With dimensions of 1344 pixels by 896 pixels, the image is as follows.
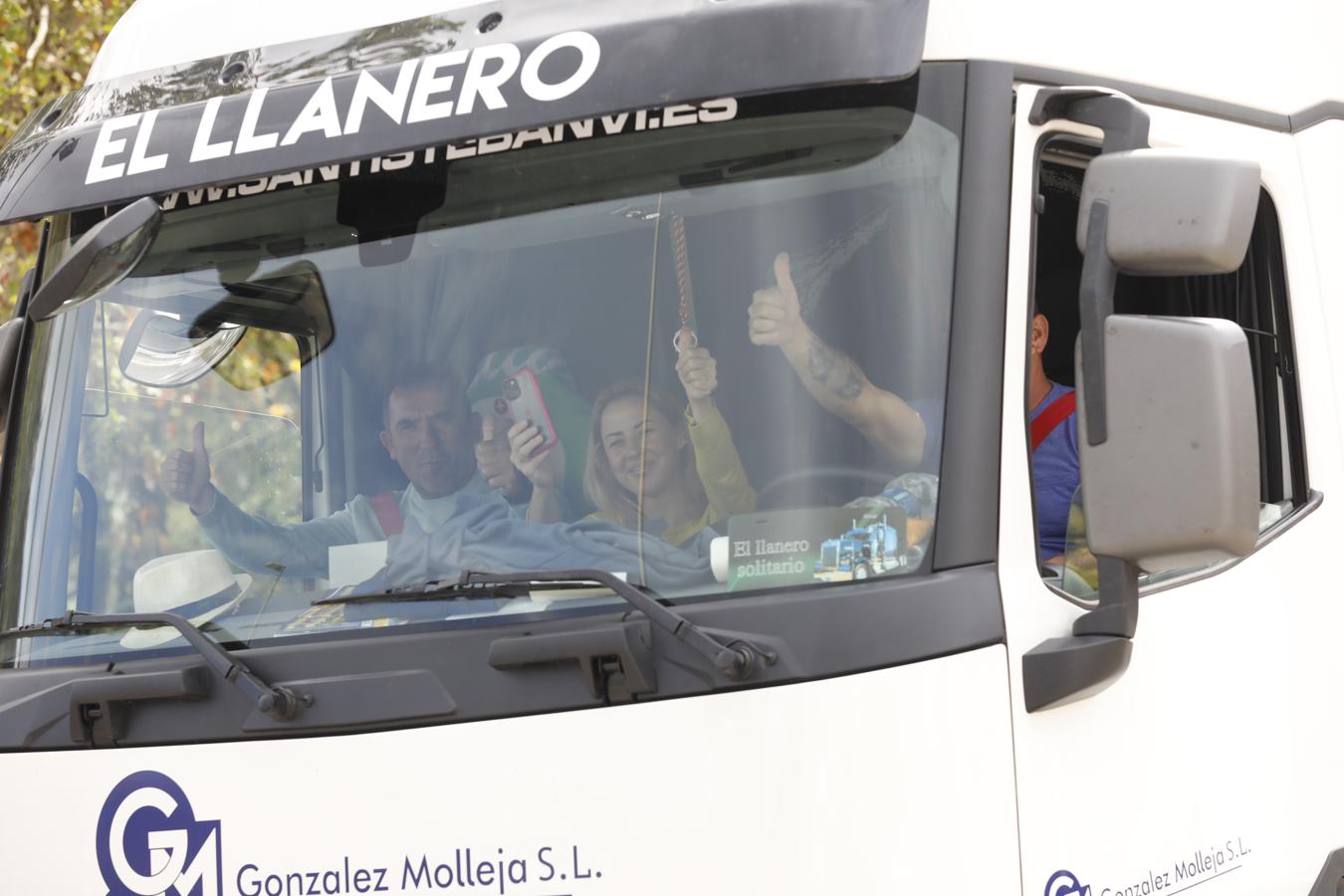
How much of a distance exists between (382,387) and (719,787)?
105 cm

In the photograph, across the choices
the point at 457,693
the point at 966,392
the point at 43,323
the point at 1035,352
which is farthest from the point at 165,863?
the point at 1035,352

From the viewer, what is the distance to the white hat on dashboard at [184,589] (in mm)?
3033

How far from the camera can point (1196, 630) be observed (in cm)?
304

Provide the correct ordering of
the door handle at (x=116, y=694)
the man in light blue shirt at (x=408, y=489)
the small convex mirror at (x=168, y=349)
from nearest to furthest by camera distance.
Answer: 1. the door handle at (x=116, y=694)
2. the man in light blue shirt at (x=408, y=489)
3. the small convex mirror at (x=168, y=349)

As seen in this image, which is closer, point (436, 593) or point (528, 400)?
point (436, 593)

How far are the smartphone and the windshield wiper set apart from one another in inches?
11.5

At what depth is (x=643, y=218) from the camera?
291 centimetres

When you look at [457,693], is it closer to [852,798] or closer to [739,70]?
[852,798]

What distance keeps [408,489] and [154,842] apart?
76cm

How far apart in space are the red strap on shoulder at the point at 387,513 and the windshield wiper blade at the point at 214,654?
348 mm

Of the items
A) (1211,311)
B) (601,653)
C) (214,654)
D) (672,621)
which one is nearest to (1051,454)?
(1211,311)

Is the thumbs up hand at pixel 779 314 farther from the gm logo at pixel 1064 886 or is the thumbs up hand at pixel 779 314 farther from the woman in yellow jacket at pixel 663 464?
the gm logo at pixel 1064 886

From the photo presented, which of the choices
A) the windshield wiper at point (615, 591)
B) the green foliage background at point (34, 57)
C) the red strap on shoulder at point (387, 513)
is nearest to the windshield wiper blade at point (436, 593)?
the windshield wiper at point (615, 591)

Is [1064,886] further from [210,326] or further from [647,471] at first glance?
[210,326]
